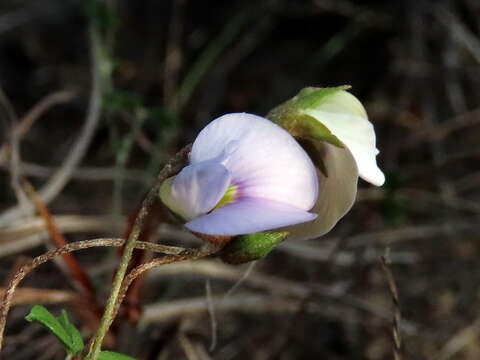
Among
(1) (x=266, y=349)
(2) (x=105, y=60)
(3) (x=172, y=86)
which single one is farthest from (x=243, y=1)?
(1) (x=266, y=349)

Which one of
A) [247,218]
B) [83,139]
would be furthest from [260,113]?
[247,218]

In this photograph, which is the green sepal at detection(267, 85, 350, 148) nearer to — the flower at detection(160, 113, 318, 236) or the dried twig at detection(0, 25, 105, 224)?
the flower at detection(160, 113, 318, 236)

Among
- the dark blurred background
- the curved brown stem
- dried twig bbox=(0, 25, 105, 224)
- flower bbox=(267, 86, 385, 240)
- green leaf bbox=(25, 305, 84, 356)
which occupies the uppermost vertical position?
flower bbox=(267, 86, 385, 240)

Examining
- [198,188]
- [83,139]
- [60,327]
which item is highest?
[198,188]

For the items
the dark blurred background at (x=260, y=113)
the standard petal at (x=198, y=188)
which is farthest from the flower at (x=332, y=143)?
the dark blurred background at (x=260, y=113)

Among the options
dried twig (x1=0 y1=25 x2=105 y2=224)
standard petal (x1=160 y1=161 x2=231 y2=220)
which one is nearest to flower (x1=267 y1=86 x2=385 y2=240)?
standard petal (x1=160 y1=161 x2=231 y2=220)

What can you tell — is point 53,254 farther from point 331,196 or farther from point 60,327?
point 331,196
